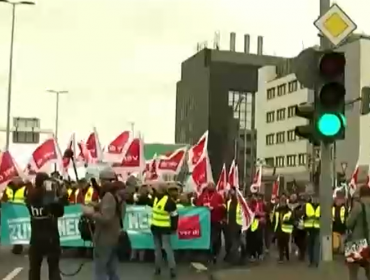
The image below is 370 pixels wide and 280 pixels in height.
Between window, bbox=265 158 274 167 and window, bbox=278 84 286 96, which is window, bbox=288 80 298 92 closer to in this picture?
window, bbox=278 84 286 96

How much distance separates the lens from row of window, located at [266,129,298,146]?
108562mm

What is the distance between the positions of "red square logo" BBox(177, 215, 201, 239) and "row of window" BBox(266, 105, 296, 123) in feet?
282

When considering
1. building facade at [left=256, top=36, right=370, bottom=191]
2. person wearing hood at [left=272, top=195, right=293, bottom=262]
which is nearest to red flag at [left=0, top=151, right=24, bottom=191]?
person wearing hood at [left=272, top=195, right=293, bottom=262]

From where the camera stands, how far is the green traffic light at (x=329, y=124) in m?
10.5

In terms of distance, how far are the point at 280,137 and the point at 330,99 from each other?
103m

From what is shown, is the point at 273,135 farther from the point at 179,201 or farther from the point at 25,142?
the point at 179,201

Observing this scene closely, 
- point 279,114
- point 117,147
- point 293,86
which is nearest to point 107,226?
point 117,147

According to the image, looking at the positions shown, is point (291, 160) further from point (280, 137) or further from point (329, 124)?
point (329, 124)

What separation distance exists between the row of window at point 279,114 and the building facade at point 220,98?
24.9 ft

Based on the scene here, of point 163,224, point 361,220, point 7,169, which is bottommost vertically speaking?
point 163,224

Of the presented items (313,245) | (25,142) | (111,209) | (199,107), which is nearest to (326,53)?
(111,209)

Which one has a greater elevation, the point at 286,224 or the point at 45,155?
the point at 45,155

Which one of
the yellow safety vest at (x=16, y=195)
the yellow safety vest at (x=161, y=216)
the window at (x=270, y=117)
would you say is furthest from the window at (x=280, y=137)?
the yellow safety vest at (x=161, y=216)

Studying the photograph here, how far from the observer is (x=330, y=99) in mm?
10523
